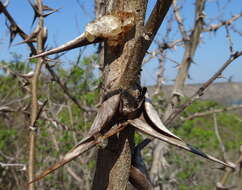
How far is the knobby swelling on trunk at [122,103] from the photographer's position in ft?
1.62

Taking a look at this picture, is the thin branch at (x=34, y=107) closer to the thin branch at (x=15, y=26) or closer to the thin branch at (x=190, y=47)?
the thin branch at (x=15, y=26)

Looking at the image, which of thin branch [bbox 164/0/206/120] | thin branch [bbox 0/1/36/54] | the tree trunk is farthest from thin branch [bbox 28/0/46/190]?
thin branch [bbox 164/0/206/120]

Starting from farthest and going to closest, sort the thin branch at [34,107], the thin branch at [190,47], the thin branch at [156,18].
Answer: the thin branch at [190,47] < the thin branch at [34,107] < the thin branch at [156,18]

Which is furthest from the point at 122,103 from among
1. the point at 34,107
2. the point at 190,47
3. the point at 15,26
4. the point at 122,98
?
the point at 190,47

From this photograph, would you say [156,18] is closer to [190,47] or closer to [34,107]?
[34,107]

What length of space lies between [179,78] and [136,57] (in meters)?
2.56

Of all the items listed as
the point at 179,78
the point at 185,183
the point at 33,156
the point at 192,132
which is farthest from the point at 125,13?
the point at 192,132

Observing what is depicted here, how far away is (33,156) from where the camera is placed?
0.99 metres

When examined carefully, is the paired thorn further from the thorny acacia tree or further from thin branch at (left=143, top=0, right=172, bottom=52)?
thin branch at (left=143, top=0, right=172, bottom=52)

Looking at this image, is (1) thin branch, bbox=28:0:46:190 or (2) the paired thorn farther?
(1) thin branch, bbox=28:0:46:190

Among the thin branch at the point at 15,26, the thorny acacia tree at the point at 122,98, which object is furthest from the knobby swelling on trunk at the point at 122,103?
the thin branch at the point at 15,26

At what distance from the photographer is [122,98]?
54 cm

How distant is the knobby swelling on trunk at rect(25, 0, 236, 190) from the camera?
49cm

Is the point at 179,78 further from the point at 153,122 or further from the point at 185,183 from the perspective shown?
the point at 185,183
